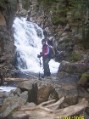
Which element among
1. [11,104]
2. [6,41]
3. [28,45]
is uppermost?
[6,41]

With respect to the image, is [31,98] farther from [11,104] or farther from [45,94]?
[11,104]

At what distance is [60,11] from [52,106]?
65.9ft

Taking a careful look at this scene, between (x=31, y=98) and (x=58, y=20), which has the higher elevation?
(x=58, y=20)

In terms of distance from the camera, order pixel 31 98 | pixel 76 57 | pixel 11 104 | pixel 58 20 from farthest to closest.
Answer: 1. pixel 58 20
2. pixel 76 57
3. pixel 31 98
4. pixel 11 104

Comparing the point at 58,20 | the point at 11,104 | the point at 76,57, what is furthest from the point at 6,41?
the point at 11,104

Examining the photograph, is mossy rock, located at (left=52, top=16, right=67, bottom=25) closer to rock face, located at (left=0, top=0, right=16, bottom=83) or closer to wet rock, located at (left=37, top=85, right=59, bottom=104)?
rock face, located at (left=0, top=0, right=16, bottom=83)

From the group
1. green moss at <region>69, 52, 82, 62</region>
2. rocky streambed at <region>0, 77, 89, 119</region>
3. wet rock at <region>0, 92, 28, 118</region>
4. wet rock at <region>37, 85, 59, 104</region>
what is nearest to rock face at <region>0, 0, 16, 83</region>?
green moss at <region>69, 52, 82, 62</region>

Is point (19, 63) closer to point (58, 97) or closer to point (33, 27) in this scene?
point (33, 27)

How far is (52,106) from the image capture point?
28.6ft

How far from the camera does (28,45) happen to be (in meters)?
25.4

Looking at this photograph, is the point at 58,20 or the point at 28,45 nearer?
the point at 28,45

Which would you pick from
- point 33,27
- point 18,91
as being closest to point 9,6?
point 33,27

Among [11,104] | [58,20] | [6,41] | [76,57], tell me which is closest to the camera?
[11,104]

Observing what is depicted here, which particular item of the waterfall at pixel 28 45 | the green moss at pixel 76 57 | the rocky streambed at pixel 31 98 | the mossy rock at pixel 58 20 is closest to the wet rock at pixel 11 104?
the rocky streambed at pixel 31 98
